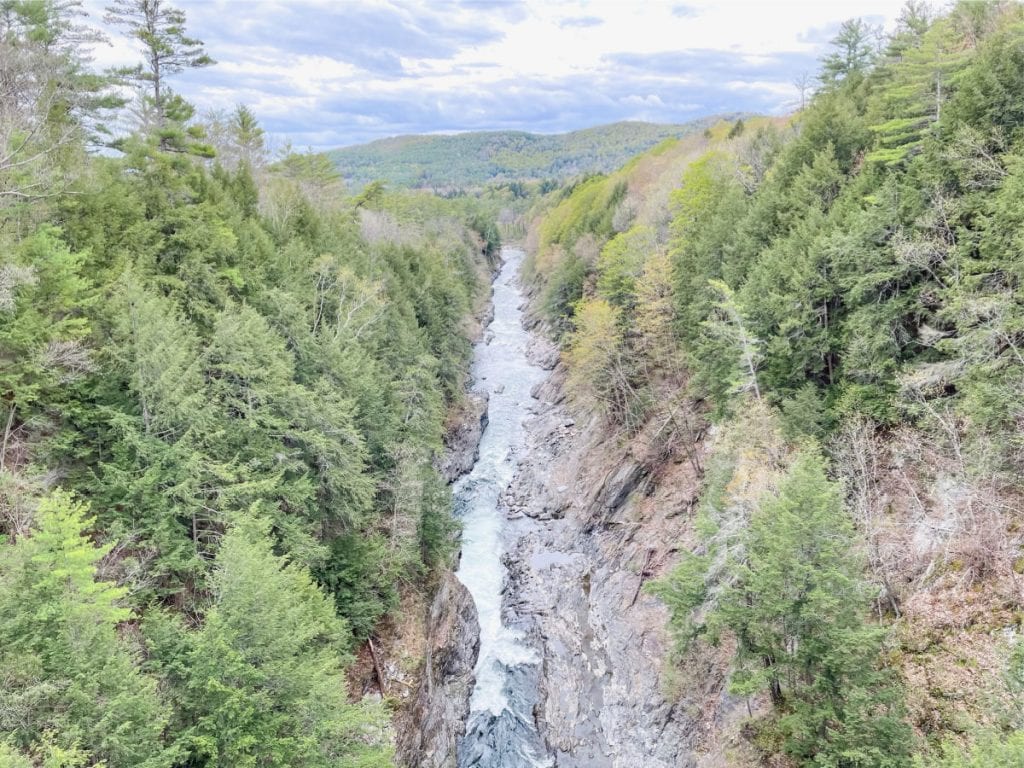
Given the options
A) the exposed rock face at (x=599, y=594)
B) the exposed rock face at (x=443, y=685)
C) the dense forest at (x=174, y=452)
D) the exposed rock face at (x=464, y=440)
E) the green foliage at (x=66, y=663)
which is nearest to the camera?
the green foliage at (x=66, y=663)

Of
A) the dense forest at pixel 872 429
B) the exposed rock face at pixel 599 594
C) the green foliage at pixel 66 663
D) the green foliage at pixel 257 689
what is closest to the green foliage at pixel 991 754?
the dense forest at pixel 872 429

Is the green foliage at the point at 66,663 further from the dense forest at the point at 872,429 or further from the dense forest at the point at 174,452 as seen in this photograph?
the dense forest at the point at 872,429

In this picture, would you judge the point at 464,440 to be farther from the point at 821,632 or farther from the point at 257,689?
the point at 821,632

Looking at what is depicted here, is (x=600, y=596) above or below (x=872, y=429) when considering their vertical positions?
below

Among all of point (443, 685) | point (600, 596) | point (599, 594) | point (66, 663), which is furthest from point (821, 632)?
point (66, 663)

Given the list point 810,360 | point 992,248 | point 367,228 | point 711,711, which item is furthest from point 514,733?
point 367,228
